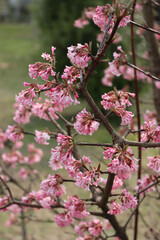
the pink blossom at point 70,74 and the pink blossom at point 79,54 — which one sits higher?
the pink blossom at point 79,54

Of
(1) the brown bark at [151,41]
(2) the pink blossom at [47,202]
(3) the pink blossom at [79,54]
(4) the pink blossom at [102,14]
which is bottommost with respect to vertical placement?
(2) the pink blossom at [47,202]

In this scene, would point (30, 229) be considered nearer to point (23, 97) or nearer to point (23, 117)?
point (23, 117)

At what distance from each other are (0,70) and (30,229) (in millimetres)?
9416

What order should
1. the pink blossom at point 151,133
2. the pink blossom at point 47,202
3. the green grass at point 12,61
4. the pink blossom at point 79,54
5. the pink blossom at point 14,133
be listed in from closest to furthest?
the pink blossom at point 79,54 → the pink blossom at point 151,133 → the pink blossom at point 47,202 → the pink blossom at point 14,133 → the green grass at point 12,61

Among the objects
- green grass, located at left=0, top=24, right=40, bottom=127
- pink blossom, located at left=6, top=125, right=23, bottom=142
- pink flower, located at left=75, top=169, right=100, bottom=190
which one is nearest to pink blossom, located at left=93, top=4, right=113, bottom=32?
pink flower, located at left=75, top=169, right=100, bottom=190

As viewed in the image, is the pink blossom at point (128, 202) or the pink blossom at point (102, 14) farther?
the pink blossom at point (128, 202)

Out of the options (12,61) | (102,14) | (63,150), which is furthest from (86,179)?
(12,61)

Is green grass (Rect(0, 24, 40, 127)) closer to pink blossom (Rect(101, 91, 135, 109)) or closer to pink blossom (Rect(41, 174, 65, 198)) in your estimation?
pink blossom (Rect(41, 174, 65, 198))

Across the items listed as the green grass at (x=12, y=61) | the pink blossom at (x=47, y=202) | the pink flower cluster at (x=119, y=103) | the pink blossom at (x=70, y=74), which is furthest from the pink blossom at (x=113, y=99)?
the green grass at (x=12, y=61)

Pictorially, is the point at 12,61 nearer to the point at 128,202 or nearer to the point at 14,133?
the point at 14,133

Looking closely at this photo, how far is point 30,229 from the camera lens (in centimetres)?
293

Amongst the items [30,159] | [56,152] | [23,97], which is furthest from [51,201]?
[30,159]

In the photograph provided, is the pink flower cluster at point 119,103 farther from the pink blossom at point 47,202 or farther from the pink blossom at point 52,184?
the pink blossom at point 47,202

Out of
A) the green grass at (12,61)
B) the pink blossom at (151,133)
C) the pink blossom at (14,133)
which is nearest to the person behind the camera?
the pink blossom at (151,133)
